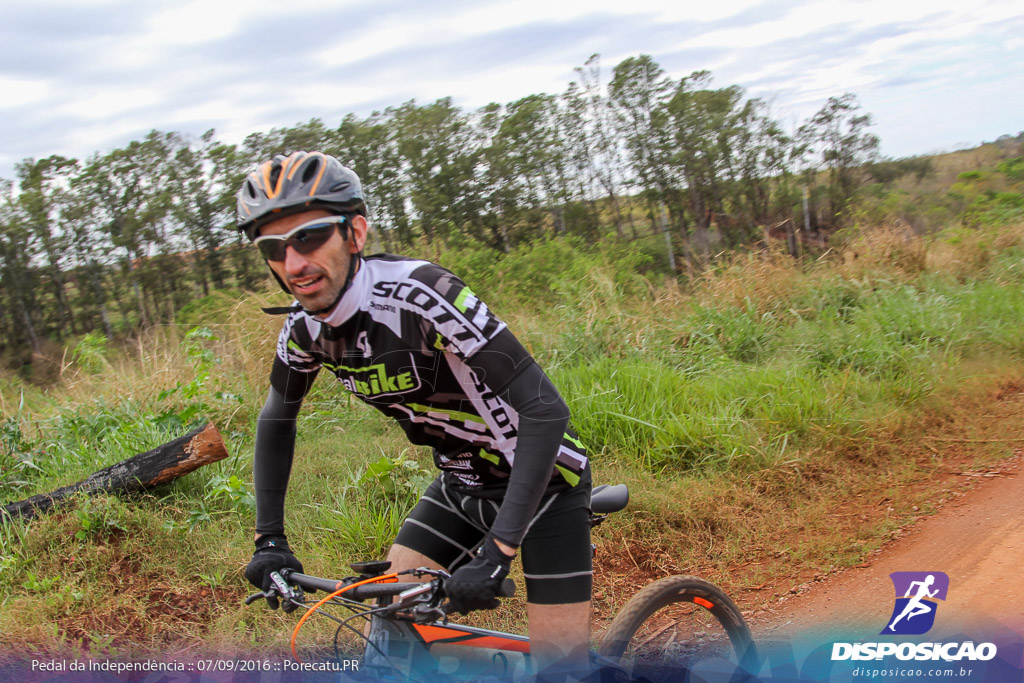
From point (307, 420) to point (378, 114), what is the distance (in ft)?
26.2

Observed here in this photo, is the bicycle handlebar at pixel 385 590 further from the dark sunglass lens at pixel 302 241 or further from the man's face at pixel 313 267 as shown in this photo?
the dark sunglass lens at pixel 302 241

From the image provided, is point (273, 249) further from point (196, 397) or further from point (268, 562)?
point (196, 397)

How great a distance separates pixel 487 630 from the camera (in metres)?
2.46

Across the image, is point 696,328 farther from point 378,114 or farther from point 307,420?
point 378,114

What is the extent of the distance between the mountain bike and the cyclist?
0.09 meters

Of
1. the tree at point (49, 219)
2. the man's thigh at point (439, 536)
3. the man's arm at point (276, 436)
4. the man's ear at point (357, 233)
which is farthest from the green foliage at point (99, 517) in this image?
the tree at point (49, 219)

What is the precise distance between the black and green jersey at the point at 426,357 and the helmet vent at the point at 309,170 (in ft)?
1.06

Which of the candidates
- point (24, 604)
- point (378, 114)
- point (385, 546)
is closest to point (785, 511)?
point (385, 546)

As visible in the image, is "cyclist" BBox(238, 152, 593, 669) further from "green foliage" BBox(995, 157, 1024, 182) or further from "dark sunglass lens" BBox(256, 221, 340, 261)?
"green foliage" BBox(995, 157, 1024, 182)

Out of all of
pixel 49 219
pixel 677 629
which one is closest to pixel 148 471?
pixel 677 629

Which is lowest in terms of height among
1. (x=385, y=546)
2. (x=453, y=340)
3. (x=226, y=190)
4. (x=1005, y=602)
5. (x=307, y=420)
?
(x=1005, y=602)

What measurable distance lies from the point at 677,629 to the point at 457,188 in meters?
10.5

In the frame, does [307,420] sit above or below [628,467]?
above

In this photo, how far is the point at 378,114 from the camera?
1295 cm
